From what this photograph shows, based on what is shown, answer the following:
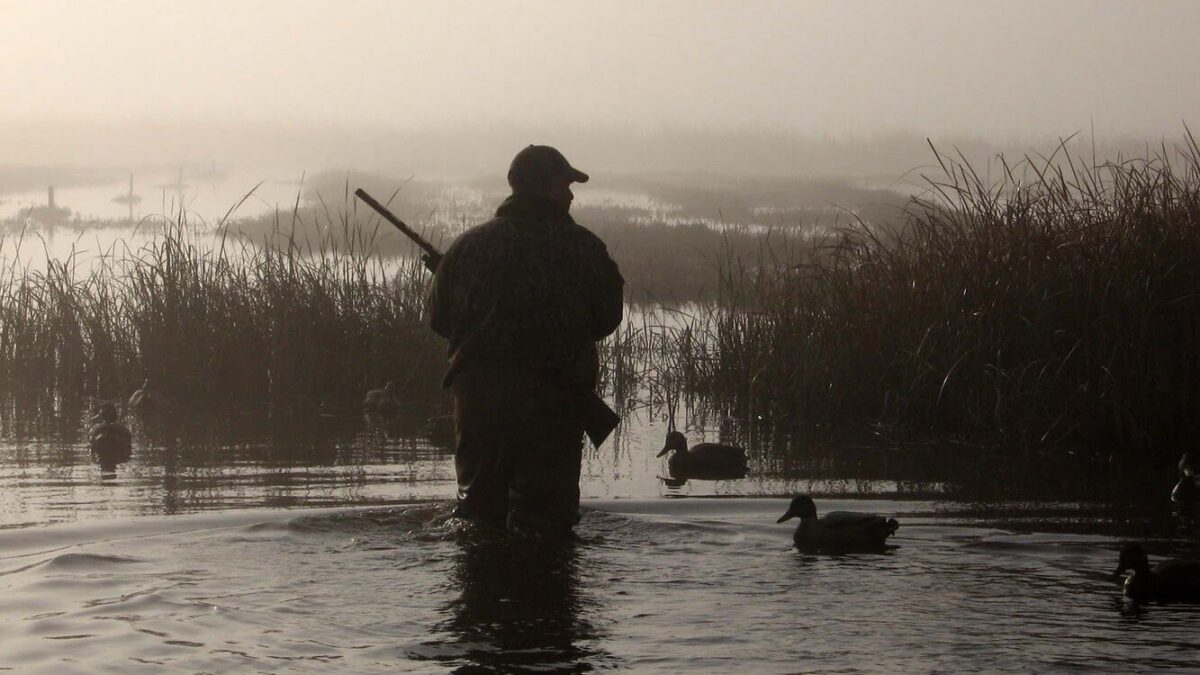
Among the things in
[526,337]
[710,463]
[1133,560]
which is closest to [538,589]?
[526,337]

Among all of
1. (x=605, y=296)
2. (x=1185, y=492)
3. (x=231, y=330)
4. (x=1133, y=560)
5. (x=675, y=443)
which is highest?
(x=231, y=330)

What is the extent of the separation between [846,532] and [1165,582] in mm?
1739

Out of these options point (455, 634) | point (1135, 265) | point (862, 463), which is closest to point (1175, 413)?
point (1135, 265)

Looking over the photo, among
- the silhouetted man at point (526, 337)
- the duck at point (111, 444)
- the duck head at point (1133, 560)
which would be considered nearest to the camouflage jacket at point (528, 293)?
the silhouetted man at point (526, 337)

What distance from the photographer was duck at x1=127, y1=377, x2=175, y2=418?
1505cm

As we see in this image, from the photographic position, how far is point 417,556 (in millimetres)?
8047

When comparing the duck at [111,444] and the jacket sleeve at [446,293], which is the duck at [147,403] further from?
the jacket sleeve at [446,293]

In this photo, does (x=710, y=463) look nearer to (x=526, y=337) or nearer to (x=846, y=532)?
(x=846, y=532)

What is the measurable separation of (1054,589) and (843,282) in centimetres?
646

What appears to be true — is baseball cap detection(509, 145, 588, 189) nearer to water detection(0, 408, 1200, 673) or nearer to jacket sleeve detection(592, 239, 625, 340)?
jacket sleeve detection(592, 239, 625, 340)

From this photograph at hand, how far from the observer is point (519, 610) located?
6.94 meters

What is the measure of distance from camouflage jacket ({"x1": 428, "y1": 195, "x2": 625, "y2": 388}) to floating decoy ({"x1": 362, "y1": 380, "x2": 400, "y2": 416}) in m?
6.62

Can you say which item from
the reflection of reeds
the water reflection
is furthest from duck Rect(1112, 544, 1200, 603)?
the reflection of reeds

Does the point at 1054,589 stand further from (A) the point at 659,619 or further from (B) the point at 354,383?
(B) the point at 354,383
